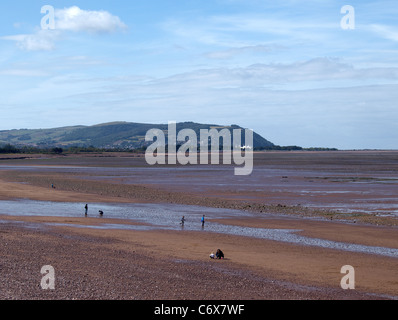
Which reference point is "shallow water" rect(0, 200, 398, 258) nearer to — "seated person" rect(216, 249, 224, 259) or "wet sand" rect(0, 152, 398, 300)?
"wet sand" rect(0, 152, 398, 300)

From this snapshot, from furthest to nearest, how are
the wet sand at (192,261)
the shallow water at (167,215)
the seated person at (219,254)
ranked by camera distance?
1. the shallow water at (167,215)
2. the seated person at (219,254)
3. the wet sand at (192,261)

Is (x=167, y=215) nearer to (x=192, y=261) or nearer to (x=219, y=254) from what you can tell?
(x=219, y=254)

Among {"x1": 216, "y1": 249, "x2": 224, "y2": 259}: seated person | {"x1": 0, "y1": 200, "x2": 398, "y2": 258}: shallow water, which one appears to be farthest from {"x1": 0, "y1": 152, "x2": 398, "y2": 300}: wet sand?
{"x1": 0, "y1": 200, "x2": 398, "y2": 258}: shallow water

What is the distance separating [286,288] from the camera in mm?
14578

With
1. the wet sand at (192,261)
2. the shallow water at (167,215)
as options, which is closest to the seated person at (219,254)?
the wet sand at (192,261)

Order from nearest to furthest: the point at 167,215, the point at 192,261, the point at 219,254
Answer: the point at 192,261
the point at 219,254
the point at 167,215

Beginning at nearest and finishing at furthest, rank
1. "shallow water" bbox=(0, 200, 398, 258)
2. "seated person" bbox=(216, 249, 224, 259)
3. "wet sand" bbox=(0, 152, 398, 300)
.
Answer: "wet sand" bbox=(0, 152, 398, 300) < "seated person" bbox=(216, 249, 224, 259) < "shallow water" bbox=(0, 200, 398, 258)

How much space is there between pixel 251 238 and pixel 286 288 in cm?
824

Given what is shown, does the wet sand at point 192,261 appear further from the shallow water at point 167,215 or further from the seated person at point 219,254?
the shallow water at point 167,215

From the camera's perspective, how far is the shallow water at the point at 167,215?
22234 mm

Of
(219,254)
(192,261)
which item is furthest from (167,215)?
(192,261)

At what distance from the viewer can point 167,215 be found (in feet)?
99.9

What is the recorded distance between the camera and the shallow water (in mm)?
22234
